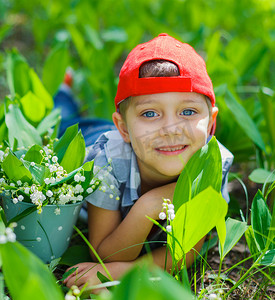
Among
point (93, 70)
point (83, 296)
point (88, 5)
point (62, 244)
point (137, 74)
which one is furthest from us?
point (88, 5)

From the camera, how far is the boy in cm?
110

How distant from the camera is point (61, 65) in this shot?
1815 mm

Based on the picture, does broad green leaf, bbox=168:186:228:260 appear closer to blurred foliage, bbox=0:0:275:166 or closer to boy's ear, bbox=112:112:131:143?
boy's ear, bbox=112:112:131:143

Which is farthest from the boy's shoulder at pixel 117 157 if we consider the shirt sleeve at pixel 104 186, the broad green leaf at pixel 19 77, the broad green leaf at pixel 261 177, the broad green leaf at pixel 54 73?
the broad green leaf at pixel 54 73

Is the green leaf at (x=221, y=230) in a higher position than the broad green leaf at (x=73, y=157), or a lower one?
lower

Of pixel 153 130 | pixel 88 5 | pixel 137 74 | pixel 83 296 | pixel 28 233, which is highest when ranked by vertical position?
pixel 88 5

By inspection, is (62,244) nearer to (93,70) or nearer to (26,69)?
(26,69)

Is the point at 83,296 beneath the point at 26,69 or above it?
beneath

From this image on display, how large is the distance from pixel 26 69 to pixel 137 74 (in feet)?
2.35

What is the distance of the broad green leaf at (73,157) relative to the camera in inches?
44.4

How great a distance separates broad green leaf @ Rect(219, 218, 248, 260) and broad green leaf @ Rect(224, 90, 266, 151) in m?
0.51

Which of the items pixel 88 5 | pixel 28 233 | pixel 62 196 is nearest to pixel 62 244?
pixel 28 233

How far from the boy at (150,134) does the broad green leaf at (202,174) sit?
0.39 feet

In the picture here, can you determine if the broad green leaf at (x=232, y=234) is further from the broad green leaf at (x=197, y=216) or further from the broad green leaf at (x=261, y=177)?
the broad green leaf at (x=261, y=177)
